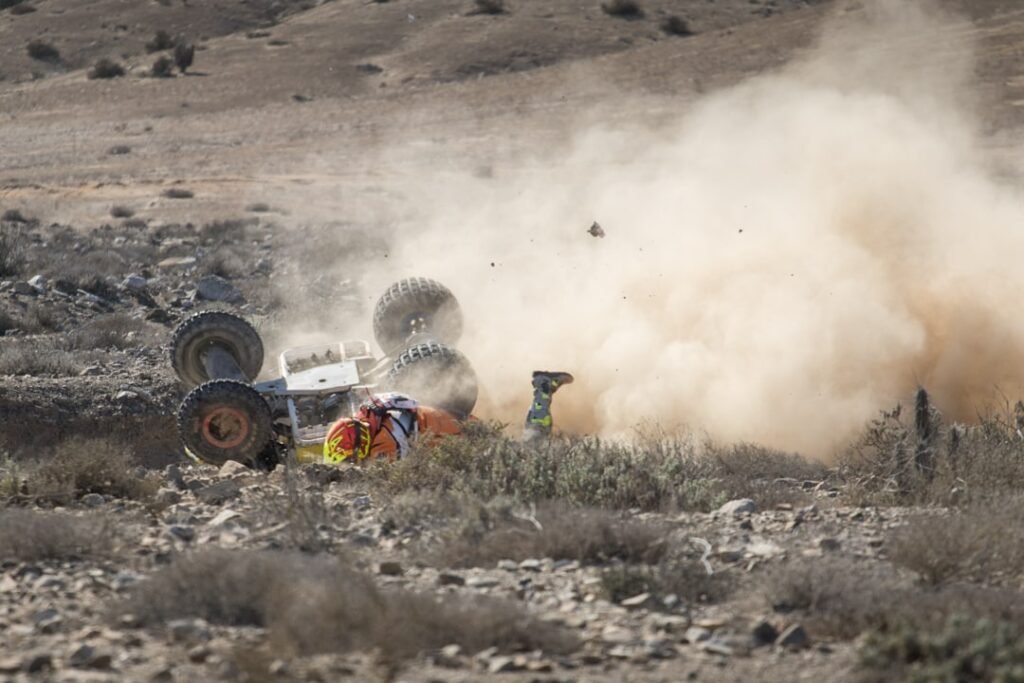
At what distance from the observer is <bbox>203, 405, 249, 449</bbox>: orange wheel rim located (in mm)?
13305

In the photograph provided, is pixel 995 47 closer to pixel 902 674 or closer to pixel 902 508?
pixel 902 508

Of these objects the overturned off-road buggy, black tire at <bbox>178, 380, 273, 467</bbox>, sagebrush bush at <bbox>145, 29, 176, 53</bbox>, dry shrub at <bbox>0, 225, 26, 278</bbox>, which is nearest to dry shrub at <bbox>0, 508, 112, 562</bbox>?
the overturned off-road buggy

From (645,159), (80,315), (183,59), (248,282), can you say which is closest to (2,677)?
(80,315)

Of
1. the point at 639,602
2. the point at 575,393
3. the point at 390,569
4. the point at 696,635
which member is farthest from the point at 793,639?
the point at 575,393

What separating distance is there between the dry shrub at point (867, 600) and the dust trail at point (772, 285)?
22.8 ft

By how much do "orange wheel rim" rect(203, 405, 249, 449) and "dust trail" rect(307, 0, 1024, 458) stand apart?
403cm

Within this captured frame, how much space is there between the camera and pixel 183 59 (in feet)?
180

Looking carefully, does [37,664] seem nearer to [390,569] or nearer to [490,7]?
[390,569]

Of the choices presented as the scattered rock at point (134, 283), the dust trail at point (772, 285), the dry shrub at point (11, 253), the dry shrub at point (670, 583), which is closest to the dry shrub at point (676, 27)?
the dust trail at point (772, 285)

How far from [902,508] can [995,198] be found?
34.7 ft

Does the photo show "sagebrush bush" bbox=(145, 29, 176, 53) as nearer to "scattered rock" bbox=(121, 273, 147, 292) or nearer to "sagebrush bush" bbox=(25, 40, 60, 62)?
"sagebrush bush" bbox=(25, 40, 60, 62)

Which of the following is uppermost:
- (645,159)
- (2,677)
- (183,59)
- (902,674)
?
(183,59)

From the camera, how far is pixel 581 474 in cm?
1087

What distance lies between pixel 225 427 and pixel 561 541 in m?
→ 5.21
